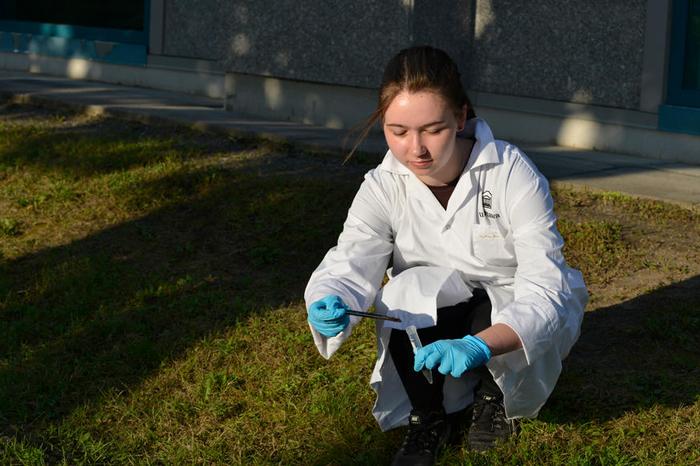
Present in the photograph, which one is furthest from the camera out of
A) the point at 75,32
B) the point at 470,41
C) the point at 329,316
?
the point at 75,32

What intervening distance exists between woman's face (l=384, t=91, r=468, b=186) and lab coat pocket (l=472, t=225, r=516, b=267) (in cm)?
26

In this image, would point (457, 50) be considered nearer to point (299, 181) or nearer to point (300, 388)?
point (299, 181)

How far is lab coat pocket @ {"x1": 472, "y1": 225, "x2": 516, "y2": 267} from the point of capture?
3.81m

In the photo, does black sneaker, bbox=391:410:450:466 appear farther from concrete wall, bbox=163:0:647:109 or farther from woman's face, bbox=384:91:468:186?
concrete wall, bbox=163:0:647:109

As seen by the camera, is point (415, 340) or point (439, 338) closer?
point (415, 340)

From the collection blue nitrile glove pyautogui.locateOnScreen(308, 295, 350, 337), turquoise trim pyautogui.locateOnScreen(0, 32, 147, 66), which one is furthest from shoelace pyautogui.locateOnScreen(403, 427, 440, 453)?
turquoise trim pyautogui.locateOnScreen(0, 32, 147, 66)

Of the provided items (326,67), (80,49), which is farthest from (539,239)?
(80,49)

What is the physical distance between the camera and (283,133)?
8.32 metres

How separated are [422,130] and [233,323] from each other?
6.26 feet

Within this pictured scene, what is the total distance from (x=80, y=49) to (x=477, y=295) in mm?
9445

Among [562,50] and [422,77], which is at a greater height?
[562,50]

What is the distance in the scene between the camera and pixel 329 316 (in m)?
3.55

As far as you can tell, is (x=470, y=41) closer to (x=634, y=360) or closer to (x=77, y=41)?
(x=634, y=360)

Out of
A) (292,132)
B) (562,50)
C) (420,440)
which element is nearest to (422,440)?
(420,440)
